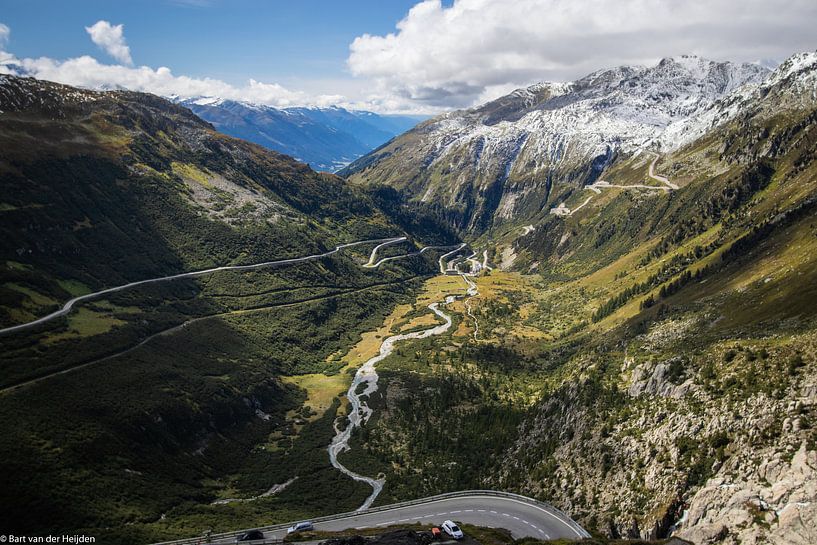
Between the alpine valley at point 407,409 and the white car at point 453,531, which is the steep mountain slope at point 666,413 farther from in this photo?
the white car at point 453,531

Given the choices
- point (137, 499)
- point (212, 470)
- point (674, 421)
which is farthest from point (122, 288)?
point (674, 421)

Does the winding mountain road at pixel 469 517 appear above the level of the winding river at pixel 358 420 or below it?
above

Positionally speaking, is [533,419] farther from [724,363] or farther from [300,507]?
[300,507]

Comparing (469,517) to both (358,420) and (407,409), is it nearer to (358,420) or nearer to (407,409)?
(407,409)

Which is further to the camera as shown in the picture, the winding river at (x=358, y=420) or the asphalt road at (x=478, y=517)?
the winding river at (x=358, y=420)

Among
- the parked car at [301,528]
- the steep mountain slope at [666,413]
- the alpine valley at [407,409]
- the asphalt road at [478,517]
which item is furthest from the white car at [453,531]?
the parked car at [301,528]

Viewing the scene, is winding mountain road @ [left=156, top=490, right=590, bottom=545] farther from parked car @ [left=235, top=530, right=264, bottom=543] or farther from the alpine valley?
the alpine valley

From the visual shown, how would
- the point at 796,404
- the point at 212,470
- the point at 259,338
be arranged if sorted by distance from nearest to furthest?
the point at 796,404 < the point at 212,470 < the point at 259,338

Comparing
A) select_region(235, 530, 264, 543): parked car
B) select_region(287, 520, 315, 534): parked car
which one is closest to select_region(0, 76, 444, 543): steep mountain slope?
select_region(235, 530, 264, 543): parked car
